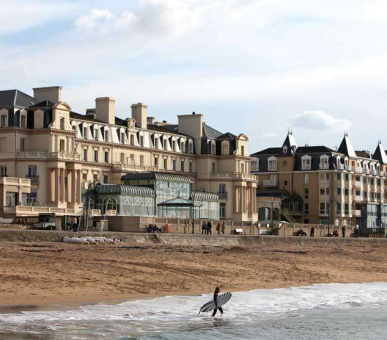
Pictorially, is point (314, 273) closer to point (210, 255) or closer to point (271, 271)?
point (271, 271)

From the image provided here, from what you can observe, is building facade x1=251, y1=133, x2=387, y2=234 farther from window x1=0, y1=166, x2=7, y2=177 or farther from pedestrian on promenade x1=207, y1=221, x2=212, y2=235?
pedestrian on promenade x1=207, y1=221, x2=212, y2=235

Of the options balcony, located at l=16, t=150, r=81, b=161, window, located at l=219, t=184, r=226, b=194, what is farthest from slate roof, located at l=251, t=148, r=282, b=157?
balcony, located at l=16, t=150, r=81, b=161

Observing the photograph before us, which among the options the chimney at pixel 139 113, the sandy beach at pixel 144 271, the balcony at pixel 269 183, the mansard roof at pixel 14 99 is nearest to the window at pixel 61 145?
the mansard roof at pixel 14 99

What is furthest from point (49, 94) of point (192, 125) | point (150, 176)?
point (192, 125)

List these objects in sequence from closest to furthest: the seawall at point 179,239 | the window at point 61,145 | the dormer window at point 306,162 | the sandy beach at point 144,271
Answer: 1. the sandy beach at point 144,271
2. the seawall at point 179,239
3. the window at point 61,145
4. the dormer window at point 306,162

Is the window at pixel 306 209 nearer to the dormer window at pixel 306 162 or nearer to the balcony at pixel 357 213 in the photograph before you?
the dormer window at pixel 306 162

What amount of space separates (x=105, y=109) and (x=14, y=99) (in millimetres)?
14445

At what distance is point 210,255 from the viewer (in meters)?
55.7

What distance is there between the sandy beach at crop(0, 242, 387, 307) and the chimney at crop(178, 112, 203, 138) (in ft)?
201

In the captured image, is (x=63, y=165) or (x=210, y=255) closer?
(x=210, y=255)

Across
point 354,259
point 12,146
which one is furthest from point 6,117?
point 354,259

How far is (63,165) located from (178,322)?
66.3 m

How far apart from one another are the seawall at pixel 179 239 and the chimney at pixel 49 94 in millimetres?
32559

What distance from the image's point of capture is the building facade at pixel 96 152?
96.0m
